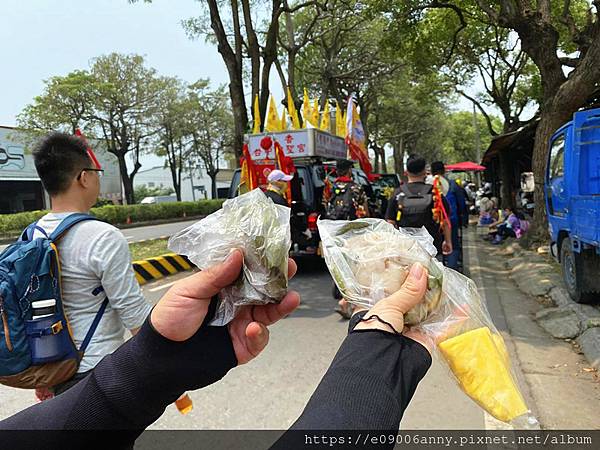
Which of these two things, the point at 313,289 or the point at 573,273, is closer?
the point at 573,273

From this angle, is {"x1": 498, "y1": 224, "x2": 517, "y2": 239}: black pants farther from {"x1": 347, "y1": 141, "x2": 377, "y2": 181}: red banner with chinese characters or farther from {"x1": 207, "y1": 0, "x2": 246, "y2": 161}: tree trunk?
{"x1": 207, "y1": 0, "x2": 246, "y2": 161}: tree trunk

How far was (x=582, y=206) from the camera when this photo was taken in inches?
157

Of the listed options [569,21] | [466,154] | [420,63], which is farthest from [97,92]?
[466,154]

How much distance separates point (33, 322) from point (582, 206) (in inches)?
174

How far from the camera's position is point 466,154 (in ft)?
163

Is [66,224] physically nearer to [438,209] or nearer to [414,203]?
[414,203]

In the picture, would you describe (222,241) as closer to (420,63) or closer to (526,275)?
(526,275)

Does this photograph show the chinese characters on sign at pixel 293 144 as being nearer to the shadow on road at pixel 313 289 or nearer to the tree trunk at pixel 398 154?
the shadow on road at pixel 313 289

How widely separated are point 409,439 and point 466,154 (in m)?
51.7

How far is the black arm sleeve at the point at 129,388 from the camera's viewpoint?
0.99m

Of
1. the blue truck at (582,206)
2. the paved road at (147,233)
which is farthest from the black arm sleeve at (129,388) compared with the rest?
the paved road at (147,233)

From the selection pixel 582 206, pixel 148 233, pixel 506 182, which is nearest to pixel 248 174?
pixel 582 206

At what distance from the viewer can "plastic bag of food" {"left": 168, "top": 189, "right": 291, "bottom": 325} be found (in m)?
1.02

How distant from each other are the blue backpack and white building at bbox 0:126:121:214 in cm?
2030
